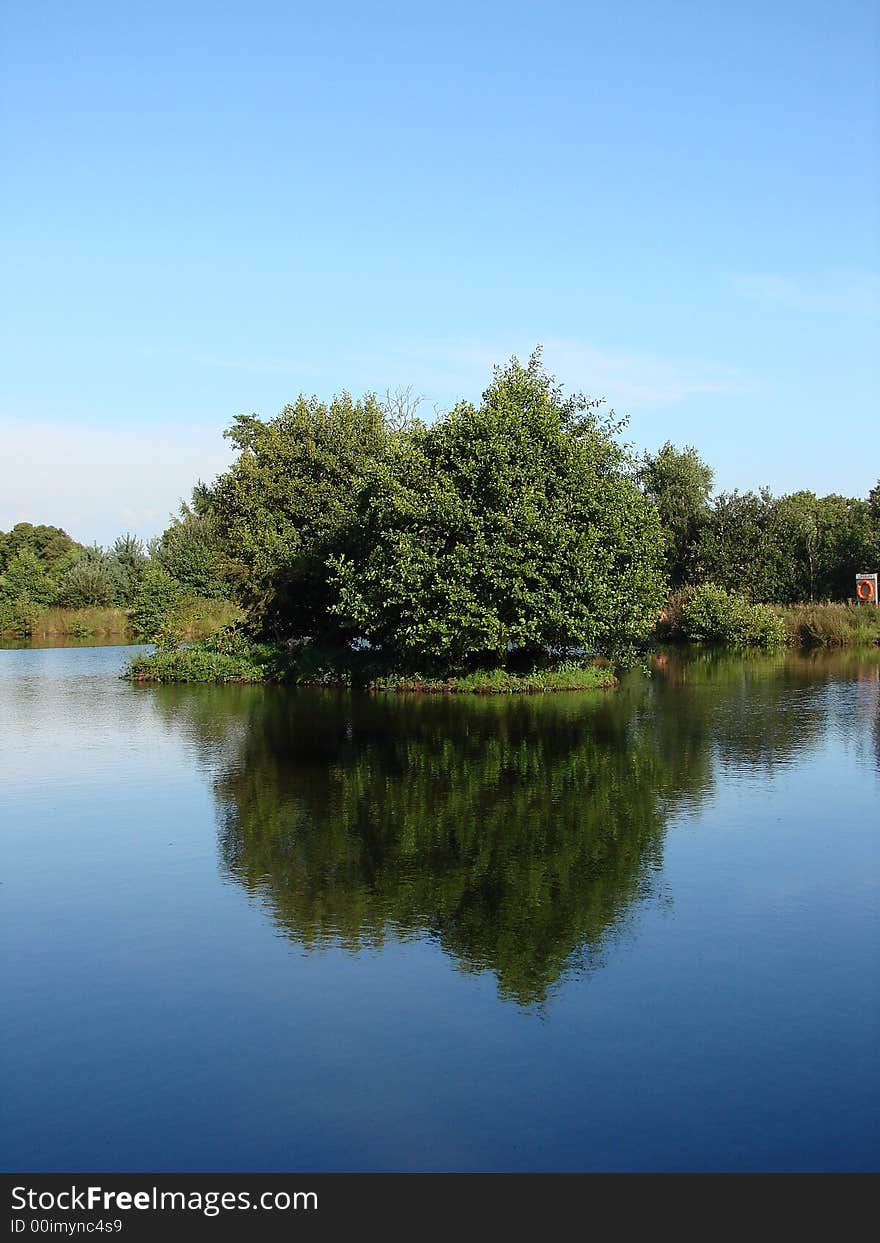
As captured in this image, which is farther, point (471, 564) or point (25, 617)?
point (25, 617)

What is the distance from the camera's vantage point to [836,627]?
48438mm

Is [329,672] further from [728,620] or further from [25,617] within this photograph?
[25,617]

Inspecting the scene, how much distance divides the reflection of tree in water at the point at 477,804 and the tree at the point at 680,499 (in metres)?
28.8

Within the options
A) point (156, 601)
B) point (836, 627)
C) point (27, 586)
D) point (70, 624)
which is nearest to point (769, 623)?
point (836, 627)

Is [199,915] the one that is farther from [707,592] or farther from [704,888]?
[707,592]

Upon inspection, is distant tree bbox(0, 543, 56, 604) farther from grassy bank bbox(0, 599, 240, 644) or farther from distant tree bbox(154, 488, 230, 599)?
distant tree bbox(154, 488, 230, 599)

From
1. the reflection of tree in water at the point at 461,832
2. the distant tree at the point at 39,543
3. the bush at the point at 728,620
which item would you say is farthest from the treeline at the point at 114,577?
the reflection of tree in water at the point at 461,832

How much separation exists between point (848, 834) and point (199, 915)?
821 cm

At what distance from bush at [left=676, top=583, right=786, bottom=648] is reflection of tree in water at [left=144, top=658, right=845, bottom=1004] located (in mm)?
18284

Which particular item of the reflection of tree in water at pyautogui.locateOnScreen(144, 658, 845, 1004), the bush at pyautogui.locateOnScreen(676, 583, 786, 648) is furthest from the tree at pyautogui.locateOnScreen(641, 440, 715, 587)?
the reflection of tree in water at pyautogui.locateOnScreen(144, 658, 845, 1004)

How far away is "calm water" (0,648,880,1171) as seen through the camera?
23.1 feet

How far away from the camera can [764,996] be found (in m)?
9.05

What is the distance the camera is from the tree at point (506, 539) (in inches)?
1190

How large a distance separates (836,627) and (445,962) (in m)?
42.3
